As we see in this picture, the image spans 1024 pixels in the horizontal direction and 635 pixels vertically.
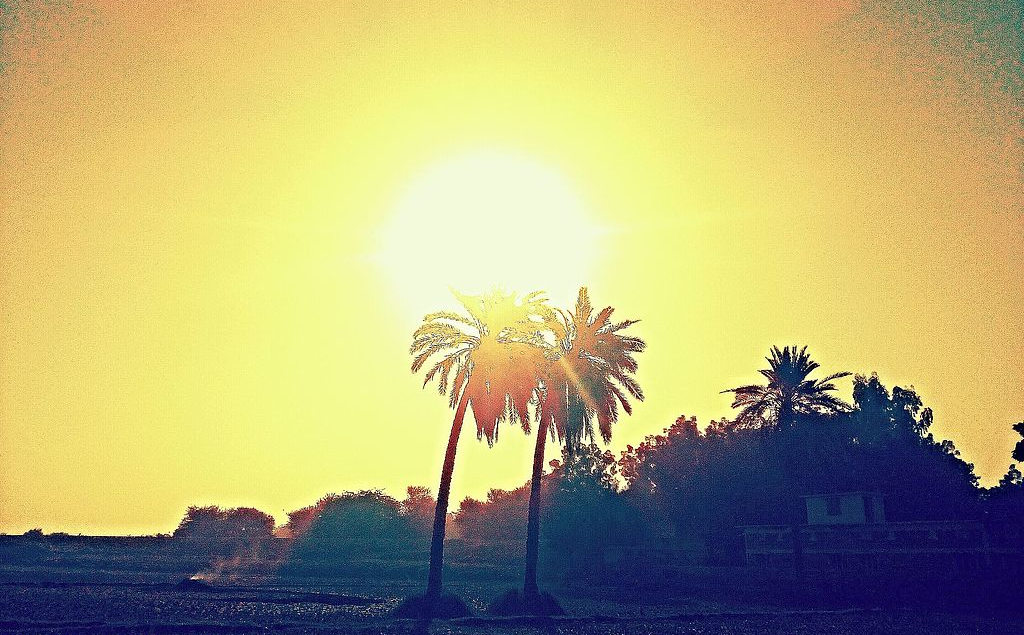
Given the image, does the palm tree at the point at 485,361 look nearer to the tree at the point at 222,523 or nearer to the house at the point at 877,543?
the house at the point at 877,543

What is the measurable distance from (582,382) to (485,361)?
7885 mm

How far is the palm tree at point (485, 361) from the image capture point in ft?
148

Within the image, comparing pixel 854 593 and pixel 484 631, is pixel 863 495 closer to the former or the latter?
Answer: pixel 854 593

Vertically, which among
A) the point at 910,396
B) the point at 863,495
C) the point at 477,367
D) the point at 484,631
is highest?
the point at 910,396

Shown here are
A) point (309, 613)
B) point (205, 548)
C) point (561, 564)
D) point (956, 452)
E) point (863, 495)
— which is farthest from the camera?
point (205, 548)

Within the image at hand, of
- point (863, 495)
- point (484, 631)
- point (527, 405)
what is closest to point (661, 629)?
point (484, 631)

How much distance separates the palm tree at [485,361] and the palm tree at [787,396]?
2396cm

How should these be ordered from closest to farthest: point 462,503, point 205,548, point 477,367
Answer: point 477,367
point 205,548
point 462,503

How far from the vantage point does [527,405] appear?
46.4 metres

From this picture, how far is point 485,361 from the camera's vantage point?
45.4 m

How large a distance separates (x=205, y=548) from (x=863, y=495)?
122 m

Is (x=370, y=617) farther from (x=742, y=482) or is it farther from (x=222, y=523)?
(x=222, y=523)

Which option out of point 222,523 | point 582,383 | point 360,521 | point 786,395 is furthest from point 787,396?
point 222,523

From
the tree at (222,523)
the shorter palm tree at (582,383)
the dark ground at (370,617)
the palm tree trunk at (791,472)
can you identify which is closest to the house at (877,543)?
the palm tree trunk at (791,472)
